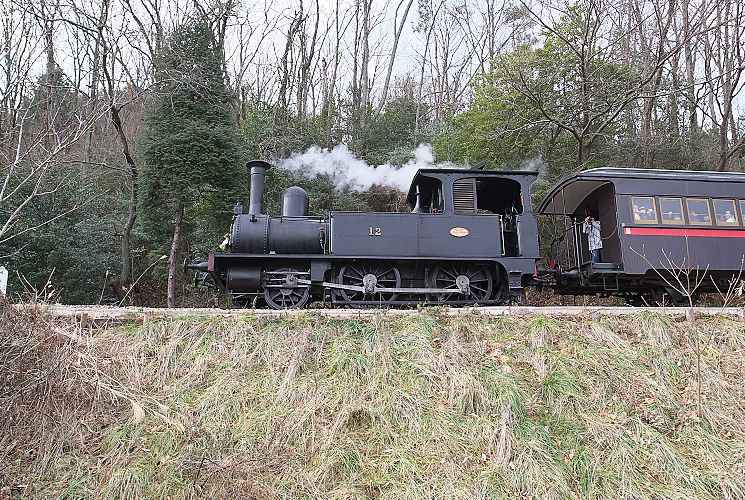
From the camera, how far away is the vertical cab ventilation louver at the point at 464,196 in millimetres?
10203

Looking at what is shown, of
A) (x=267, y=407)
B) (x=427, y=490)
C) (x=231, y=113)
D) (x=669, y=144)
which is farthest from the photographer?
(x=669, y=144)

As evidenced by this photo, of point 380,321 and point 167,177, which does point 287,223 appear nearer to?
point 380,321

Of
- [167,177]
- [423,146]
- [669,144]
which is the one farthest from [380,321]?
[669,144]

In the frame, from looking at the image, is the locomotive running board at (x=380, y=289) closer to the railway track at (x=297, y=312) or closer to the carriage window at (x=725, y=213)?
the railway track at (x=297, y=312)

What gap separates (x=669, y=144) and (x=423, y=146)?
9141 millimetres

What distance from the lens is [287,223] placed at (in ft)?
33.3

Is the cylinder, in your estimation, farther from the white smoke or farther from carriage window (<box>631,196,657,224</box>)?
carriage window (<box>631,196,657,224</box>)

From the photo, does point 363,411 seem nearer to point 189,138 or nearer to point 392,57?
point 189,138

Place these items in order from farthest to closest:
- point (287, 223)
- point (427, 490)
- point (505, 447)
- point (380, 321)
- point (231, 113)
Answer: point (231, 113) → point (287, 223) → point (380, 321) → point (505, 447) → point (427, 490)

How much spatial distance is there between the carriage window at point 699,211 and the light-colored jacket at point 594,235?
1.73 metres

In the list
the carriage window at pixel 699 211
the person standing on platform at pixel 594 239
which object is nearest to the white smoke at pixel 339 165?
the person standing on platform at pixel 594 239

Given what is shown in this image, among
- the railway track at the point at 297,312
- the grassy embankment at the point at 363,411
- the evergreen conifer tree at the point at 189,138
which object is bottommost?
the grassy embankment at the point at 363,411

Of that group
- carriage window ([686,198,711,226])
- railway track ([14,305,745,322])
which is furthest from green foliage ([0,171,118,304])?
carriage window ([686,198,711,226])

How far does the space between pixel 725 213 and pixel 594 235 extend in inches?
101
